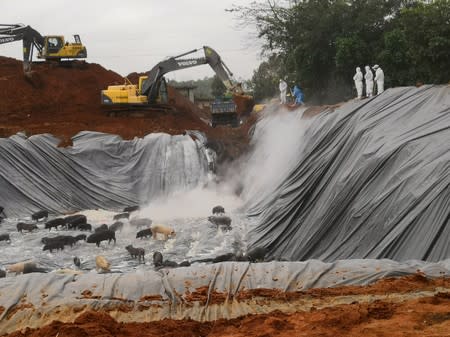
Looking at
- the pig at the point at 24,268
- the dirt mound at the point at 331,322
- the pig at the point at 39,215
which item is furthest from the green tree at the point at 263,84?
the dirt mound at the point at 331,322

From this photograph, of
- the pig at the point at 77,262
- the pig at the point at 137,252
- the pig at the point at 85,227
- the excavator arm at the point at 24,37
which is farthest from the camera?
the excavator arm at the point at 24,37

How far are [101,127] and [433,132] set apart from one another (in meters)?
16.6

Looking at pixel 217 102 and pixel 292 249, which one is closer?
pixel 292 249

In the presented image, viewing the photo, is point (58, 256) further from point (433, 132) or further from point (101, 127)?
point (101, 127)

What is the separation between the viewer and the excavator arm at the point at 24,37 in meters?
28.7

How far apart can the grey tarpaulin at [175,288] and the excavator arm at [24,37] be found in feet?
83.7

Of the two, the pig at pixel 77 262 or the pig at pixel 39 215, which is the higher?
the pig at pixel 77 262

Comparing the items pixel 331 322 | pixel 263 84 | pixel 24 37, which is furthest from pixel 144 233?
pixel 263 84

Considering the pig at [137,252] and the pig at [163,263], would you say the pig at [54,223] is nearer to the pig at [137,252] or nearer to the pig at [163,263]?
the pig at [137,252]

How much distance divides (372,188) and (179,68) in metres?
17.2

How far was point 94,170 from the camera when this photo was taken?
774 inches

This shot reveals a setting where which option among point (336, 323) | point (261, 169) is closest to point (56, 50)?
point (261, 169)

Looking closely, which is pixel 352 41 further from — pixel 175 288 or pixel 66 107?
pixel 175 288

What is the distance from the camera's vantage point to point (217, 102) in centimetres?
2742
